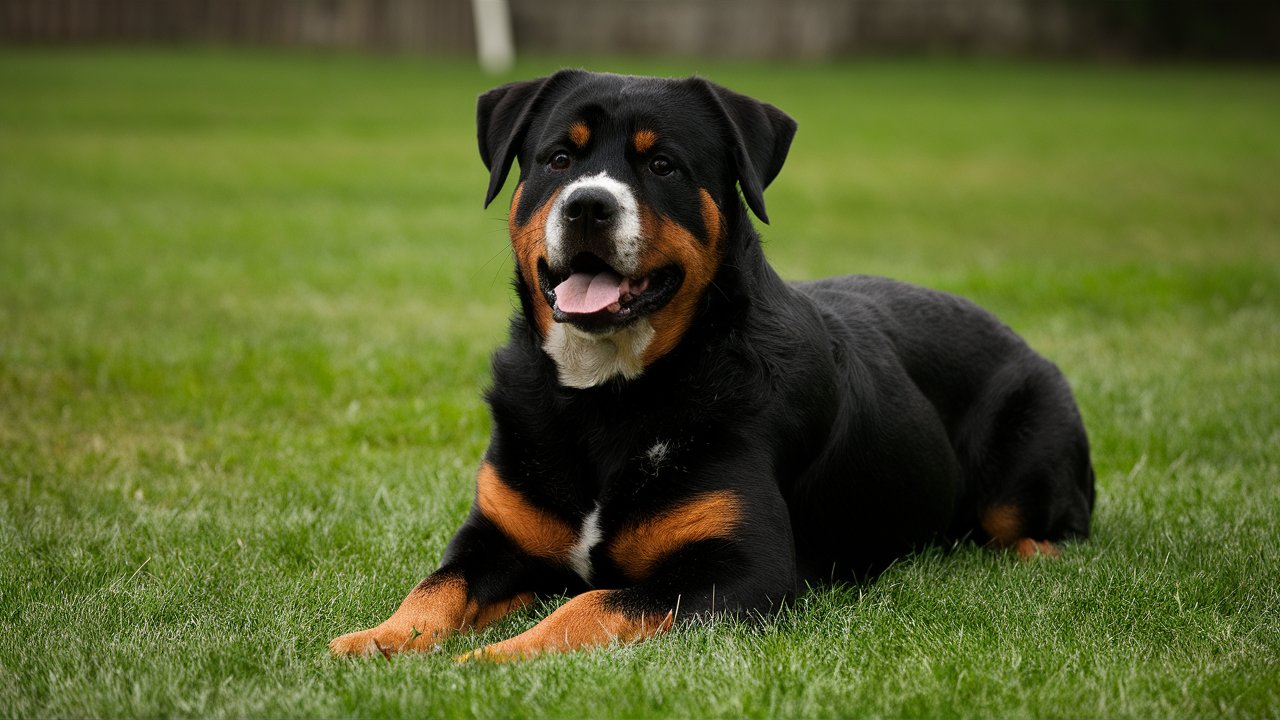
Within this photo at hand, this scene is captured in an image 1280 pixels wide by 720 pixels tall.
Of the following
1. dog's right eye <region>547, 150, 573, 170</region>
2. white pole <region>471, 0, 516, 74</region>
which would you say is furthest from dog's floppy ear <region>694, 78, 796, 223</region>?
white pole <region>471, 0, 516, 74</region>

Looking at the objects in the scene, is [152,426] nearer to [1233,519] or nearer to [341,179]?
[1233,519]

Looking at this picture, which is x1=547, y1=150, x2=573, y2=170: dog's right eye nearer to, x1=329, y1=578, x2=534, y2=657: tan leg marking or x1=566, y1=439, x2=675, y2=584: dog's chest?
x1=566, y1=439, x2=675, y2=584: dog's chest

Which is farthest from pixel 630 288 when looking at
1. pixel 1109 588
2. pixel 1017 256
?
pixel 1017 256

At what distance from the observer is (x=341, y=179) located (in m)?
16.4

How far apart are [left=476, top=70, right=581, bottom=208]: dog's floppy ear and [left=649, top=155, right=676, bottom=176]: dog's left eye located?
1.64 feet

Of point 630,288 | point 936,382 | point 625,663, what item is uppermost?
point 630,288

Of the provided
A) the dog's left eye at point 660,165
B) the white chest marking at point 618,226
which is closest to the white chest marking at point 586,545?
the white chest marking at point 618,226

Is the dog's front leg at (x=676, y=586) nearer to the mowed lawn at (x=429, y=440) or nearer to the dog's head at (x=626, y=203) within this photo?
the mowed lawn at (x=429, y=440)

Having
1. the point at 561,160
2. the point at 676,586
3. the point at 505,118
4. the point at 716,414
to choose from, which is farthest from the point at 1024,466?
the point at 505,118

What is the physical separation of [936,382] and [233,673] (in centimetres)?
273

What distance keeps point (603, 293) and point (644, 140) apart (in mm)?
511

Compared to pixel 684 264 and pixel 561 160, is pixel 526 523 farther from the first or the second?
pixel 561 160

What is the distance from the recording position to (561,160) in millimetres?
4312

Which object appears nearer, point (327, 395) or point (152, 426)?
point (152, 426)
